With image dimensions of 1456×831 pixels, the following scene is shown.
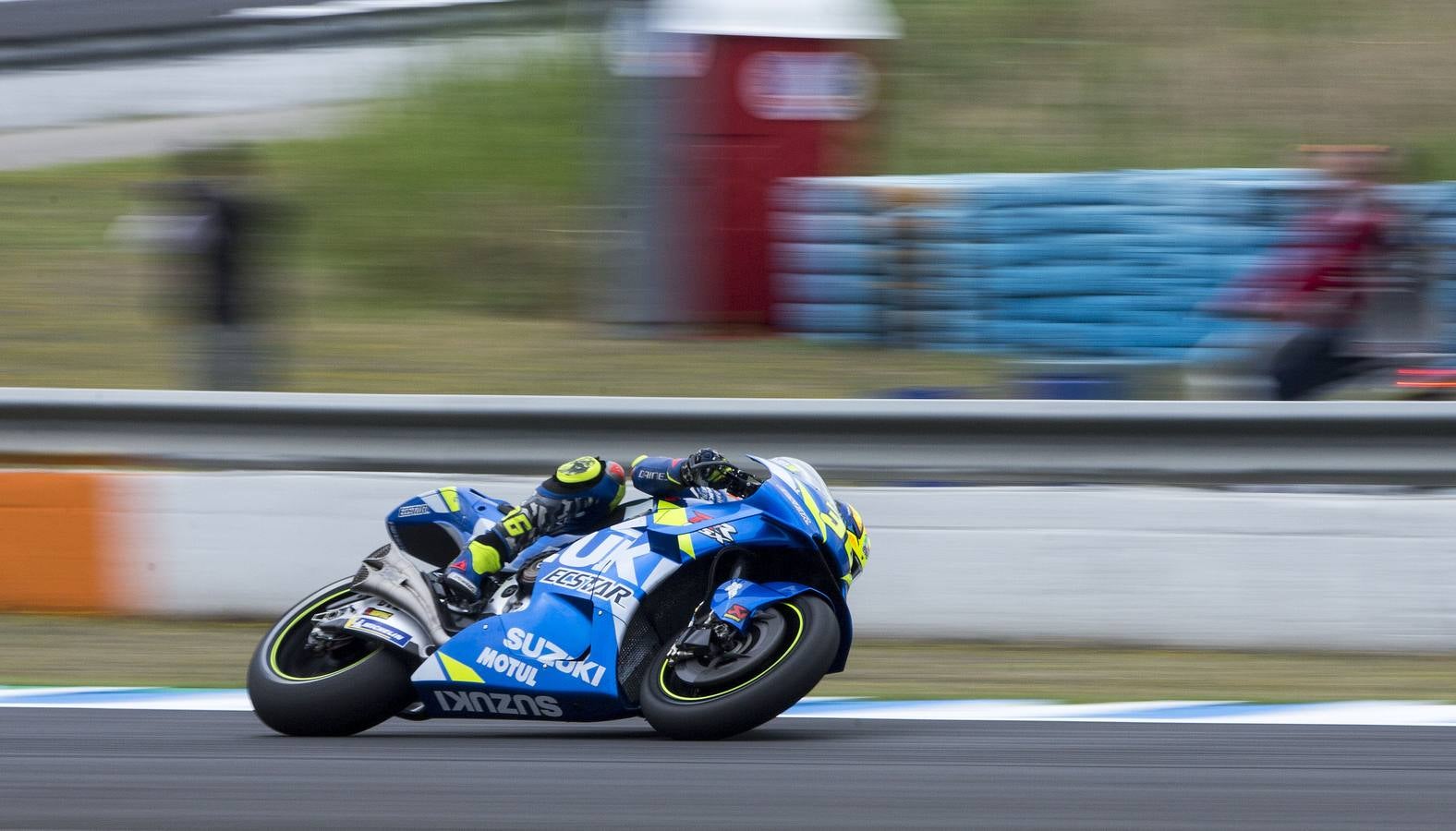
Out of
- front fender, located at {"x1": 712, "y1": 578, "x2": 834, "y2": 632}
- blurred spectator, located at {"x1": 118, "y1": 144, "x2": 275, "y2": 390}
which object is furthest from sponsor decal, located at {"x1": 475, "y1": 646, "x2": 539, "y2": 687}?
blurred spectator, located at {"x1": 118, "y1": 144, "x2": 275, "y2": 390}

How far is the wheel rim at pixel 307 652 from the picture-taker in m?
4.93

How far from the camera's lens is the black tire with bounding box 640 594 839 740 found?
4469mm

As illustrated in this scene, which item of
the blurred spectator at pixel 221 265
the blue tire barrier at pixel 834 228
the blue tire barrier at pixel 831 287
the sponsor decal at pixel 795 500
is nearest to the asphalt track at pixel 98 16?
the blurred spectator at pixel 221 265

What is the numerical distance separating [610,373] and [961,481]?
301 centimetres

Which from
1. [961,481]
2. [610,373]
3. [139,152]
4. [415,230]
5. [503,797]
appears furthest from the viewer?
[139,152]

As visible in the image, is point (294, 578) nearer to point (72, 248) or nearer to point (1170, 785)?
point (1170, 785)

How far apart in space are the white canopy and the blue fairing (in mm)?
6224

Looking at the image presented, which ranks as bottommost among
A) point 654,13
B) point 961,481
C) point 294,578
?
point 294,578

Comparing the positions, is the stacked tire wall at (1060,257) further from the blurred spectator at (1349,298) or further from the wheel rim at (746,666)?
the wheel rim at (746,666)

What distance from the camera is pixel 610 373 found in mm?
9383

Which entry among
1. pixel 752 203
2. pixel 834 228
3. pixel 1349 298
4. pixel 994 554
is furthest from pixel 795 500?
pixel 752 203

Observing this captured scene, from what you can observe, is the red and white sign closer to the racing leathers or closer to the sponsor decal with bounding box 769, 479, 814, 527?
the racing leathers

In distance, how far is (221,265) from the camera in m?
8.33

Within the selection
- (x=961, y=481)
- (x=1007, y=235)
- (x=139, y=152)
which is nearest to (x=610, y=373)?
(x=1007, y=235)
